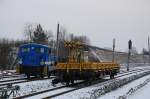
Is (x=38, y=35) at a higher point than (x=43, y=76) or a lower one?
higher

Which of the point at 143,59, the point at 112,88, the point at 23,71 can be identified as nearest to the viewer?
the point at 112,88

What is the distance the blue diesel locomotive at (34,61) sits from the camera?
33.5 m

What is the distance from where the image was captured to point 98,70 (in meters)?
28.7

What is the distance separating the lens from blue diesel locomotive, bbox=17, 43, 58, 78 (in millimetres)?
A: 33500

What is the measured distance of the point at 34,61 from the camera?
34000 mm

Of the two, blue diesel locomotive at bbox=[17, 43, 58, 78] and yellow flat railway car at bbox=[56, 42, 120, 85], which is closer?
yellow flat railway car at bbox=[56, 42, 120, 85]

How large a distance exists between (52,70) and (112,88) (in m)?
11.4

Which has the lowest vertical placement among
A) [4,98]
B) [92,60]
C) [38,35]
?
[4,98]

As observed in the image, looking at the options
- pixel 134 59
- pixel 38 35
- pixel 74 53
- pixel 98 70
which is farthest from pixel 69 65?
pixel 134 59

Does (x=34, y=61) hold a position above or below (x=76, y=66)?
above

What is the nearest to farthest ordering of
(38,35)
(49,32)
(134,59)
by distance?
(38,35), (49,32), (134,59)

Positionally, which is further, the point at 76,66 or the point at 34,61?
the point at 34,61

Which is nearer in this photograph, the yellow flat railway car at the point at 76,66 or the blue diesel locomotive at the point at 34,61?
the yellow flat railway car at the point at 76,66

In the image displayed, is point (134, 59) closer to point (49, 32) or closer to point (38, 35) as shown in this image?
point (49, 32)
